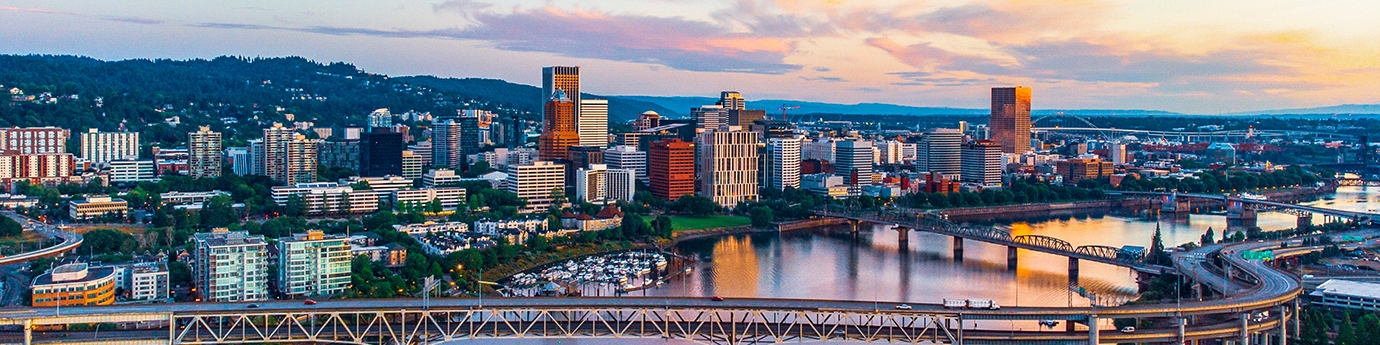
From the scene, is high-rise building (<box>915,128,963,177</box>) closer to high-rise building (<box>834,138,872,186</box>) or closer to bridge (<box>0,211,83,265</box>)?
high-rise building (<box>834,138,872,186</box>)

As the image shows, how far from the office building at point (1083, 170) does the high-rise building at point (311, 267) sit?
76.2 feet

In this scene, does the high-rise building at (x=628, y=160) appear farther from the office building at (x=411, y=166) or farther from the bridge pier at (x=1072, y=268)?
the bridge pier at (x=1072, y=268)

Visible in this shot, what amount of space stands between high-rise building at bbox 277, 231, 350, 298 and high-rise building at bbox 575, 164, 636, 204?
11.8 m

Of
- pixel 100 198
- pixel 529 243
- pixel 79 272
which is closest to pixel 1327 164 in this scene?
pixel 529 243

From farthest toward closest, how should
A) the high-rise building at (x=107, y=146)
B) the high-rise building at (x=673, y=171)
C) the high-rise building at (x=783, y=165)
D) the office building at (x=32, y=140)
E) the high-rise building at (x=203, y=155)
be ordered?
the high-rise building at (x=783, y=165) < the high-rise building at (x=107, y=146) < the high-rise building at (x=203, y=155) < the office building at (x=32, y=140) < the high-rise building at (x=673, y=171)

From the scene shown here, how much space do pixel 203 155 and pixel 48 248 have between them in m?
11.3

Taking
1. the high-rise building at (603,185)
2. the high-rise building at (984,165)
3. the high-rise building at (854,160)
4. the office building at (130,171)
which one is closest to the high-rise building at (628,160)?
the high-rise building at (603,185)

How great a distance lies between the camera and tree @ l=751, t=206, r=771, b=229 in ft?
74.0

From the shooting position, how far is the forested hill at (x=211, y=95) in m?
33.9

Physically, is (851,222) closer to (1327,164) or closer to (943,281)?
(943,281)

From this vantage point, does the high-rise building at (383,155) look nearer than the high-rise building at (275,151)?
No

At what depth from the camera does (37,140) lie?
27.1m

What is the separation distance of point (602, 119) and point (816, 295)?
79.1 ft

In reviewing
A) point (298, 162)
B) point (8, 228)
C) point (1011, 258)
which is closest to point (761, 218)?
point (1011, 258)
